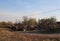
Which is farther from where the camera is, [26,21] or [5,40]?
[26,21]

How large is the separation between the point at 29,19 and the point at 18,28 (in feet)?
115

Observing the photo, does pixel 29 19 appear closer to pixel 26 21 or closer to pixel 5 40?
pixel 26 21

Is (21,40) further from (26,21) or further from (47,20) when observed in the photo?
(26,21)

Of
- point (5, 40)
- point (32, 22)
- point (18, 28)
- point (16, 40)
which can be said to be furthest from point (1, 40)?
point (32, 22)

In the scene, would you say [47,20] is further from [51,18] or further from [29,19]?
[29,19]

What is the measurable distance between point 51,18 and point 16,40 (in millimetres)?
72496

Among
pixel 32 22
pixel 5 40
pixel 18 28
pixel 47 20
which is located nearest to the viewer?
pixel 5 40

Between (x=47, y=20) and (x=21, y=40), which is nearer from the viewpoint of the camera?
(x=21, y=40)

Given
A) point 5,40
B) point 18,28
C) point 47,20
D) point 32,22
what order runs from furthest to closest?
point 32,22 → point 47,20 → point 18,28 → point 5,40

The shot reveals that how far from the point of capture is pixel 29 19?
331 feet

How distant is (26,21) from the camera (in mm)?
99375

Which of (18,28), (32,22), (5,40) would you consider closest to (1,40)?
(5,40)

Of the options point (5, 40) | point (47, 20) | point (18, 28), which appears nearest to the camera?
point (5, 40)

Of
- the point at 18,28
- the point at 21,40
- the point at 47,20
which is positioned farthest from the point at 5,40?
the point at 47,20
